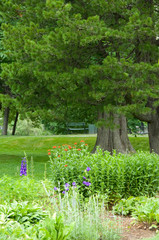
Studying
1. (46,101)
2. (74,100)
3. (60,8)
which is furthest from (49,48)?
(46,101)

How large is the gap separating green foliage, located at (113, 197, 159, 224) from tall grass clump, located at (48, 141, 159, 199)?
30cm

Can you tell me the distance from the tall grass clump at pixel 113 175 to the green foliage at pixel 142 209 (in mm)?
296

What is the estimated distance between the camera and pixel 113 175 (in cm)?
620

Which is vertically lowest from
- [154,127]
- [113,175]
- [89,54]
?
[113,175]

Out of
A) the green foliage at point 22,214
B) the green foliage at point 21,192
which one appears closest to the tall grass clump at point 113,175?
the green foliage at point 21,192

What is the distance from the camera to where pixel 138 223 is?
5.04 metres

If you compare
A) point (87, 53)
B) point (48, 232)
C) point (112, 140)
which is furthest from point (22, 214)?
point (112, 140)

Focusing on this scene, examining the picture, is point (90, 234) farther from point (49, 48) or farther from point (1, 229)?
point (49, 48)

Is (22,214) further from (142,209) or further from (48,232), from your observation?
(142,209)

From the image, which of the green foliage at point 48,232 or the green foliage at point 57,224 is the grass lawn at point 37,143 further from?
the green foliage at point 48,232

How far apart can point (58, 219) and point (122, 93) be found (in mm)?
6704

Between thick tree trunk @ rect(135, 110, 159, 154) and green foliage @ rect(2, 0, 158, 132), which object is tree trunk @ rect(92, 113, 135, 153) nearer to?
thick tree trunk @ rect(135, 110, 159, 154)

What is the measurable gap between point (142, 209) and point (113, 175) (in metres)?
1.19

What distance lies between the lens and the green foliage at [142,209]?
4934 millimetres
